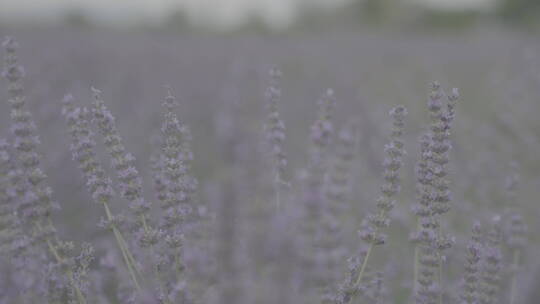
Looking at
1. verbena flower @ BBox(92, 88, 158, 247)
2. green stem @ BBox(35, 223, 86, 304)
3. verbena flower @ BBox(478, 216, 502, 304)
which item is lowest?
verbena flower @ BBox(478, 216, 502, 304)

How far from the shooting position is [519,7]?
100ft

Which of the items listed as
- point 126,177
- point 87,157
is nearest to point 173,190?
point 126,177

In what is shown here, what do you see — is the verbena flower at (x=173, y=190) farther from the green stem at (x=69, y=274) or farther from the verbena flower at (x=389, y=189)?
the verbena flower at (x=389, y=189)

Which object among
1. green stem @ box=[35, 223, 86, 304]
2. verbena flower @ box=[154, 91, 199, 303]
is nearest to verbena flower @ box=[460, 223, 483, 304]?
verbena flower @ box=[154, 91, 199, 303]

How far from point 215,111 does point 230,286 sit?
528 cm

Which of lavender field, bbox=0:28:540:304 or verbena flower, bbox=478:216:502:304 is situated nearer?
lavender field, bbox=0:28:540:304

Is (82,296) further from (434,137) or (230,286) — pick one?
(434,137)

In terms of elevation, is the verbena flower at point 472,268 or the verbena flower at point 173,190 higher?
the verbena flower at point 173,190

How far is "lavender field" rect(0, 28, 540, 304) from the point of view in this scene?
1604 millimetres

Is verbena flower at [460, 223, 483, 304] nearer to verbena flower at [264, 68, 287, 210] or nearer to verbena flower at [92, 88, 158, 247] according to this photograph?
verbena flower at [264, 68, 287, 210]

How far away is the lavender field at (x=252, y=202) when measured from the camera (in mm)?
1604

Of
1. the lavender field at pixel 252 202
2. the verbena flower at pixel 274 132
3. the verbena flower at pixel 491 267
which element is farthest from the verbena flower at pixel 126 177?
the verbena flower at pixel 491 267

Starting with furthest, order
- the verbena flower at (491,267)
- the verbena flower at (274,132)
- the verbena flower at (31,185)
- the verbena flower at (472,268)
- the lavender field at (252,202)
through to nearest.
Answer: the verbena flower at (274,132)
the verbena flower at (491,267)
the verbena flower at (472,268)
the verbena flower at (31,185)
the lavender field at (252,202)

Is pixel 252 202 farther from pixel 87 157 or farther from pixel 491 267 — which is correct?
pixel 491 267
